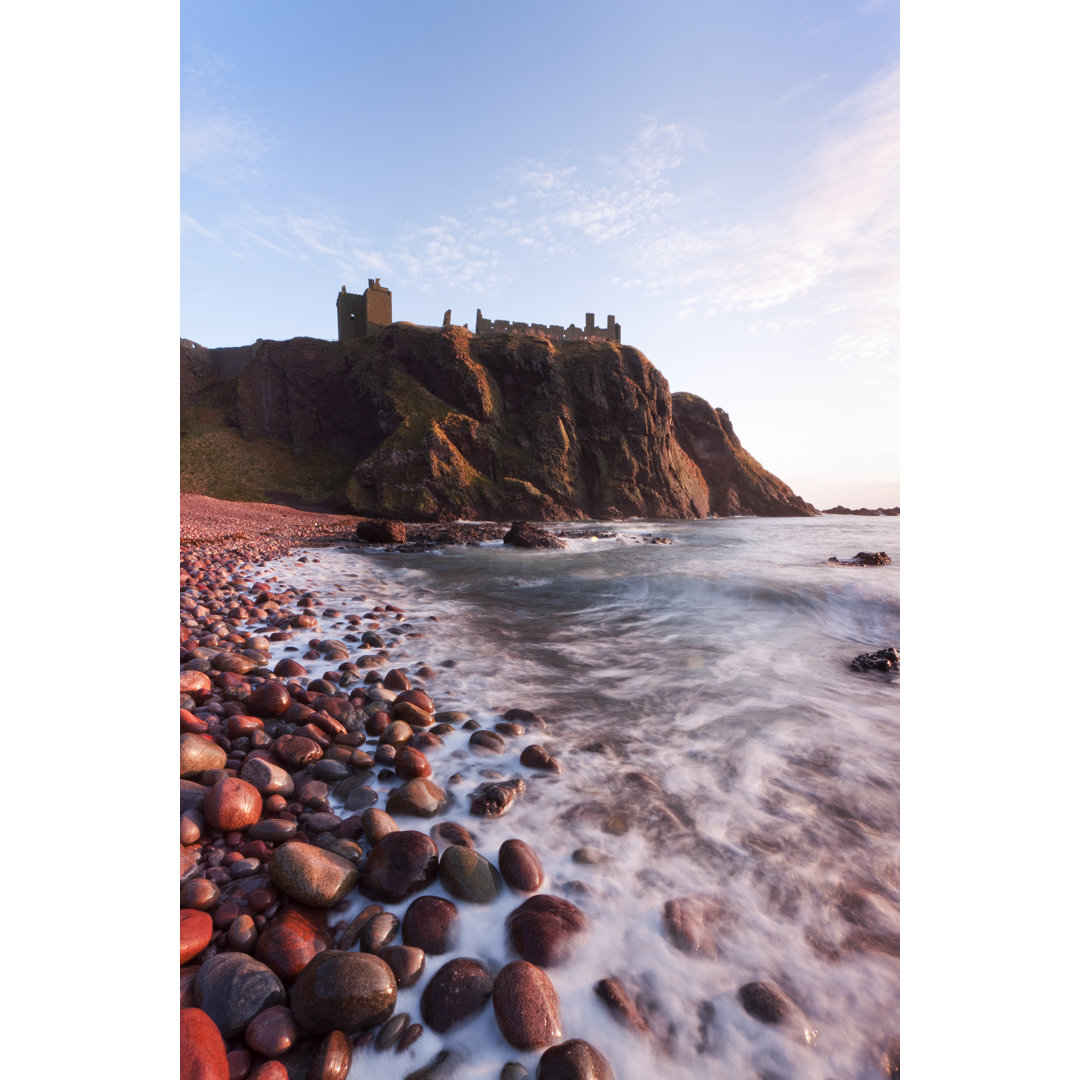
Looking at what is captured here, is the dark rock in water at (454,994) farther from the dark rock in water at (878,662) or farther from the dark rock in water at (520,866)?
the dark rock in water at (878,662)

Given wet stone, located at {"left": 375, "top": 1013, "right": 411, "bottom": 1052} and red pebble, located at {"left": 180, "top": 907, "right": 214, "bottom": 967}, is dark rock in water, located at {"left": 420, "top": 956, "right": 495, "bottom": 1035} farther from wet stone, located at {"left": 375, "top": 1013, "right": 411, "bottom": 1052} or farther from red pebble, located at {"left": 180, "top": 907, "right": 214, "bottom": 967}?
red pebble, located at {"left": 180, "top": 907, "right": 214, "bottom": 967}

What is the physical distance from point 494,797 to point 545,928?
74cm

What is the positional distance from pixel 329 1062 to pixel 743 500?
54.4 metres

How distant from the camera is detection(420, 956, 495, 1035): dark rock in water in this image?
134cm

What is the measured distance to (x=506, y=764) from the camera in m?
2.68

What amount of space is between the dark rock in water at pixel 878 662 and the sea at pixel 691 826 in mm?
187

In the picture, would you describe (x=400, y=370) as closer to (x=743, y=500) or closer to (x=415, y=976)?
(x=415, y=976)

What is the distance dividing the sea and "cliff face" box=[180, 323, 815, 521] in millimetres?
21219

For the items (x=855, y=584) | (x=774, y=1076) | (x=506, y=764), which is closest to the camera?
(x=774, y=1076)

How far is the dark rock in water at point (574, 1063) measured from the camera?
118 cm

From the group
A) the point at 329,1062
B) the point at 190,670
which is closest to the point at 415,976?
the point at 329,1062

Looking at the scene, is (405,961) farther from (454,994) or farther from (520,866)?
(520,866)

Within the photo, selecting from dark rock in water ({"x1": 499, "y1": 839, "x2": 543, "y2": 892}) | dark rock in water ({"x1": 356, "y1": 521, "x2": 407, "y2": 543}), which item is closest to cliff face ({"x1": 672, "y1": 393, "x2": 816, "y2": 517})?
dark rock in water ({"x1": 356, "y1": 521, "x2": 407, "y2": 543})

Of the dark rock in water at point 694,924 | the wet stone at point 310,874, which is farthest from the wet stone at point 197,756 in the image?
the dark rock in water at point 694,924
